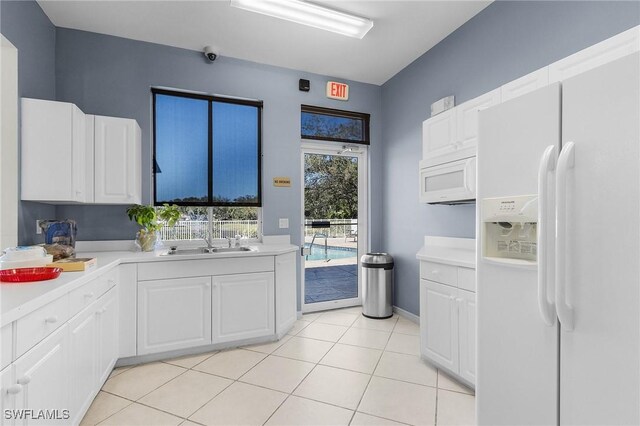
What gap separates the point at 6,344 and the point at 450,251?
287cm

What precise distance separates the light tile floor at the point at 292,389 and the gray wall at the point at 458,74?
1246 millimetres

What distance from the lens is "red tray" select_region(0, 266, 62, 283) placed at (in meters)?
1.58

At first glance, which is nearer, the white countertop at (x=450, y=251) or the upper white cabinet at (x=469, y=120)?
the white countertop at (x=450, y=251)

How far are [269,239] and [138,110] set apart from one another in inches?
75.2

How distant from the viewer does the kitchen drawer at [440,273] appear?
2348 mm

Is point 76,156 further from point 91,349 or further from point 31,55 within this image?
point 91,349

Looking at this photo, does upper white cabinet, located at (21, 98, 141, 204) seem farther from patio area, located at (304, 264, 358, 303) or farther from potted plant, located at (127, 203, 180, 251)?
patio area, located at (304, 264, 358, 303)

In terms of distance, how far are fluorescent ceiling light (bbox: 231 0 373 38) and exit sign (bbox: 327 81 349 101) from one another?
0.94 metres

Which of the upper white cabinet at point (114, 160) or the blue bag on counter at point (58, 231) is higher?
the upper white cabinet at point (114, 160)

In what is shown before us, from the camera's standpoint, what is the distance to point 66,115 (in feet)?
8.18

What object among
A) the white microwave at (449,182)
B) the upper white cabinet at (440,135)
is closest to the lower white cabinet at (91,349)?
the white microwave at (449,182)

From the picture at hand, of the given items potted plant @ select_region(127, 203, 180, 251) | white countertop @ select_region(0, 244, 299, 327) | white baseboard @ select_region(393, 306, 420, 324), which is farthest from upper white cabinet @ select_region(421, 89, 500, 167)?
white countertop @ select_region(0, 244, 299, 327)

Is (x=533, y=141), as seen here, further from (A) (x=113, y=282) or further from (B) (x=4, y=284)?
(A) (x=113, y=282)

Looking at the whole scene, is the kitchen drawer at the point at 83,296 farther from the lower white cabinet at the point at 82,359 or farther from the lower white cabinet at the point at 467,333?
the lower white cabinet at the point at 467,333
